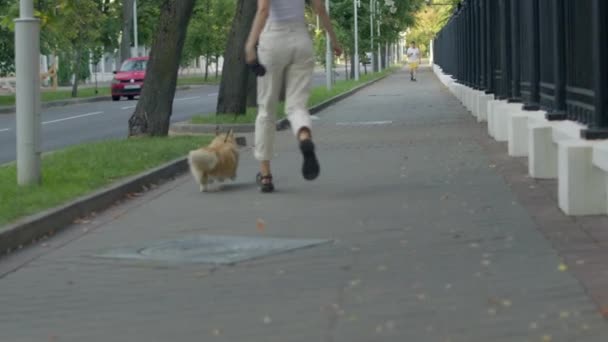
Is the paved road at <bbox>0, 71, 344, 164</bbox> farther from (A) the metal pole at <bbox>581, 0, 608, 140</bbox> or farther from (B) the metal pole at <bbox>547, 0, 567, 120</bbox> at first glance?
(A) the metal pole at <bbox>581, 0, 608, 140</bbox>

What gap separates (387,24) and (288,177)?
74.5 meters

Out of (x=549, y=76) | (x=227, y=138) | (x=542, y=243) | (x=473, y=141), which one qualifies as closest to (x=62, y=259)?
(x=542, y=243)

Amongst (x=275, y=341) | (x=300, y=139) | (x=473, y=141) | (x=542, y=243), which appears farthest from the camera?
(x=473, y=141)

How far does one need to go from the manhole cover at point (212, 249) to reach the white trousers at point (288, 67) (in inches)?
90.8

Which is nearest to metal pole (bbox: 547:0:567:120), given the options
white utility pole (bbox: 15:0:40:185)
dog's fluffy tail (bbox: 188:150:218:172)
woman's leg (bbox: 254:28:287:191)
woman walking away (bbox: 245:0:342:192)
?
woman walking away (bbox: 245:0:342:192)

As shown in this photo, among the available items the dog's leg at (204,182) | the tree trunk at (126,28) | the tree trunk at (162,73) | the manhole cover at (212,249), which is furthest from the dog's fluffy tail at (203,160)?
the tree trunk at (126,28)

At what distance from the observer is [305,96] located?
12.0m

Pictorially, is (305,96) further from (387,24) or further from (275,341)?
(387,24)

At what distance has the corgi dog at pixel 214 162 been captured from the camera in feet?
41.5

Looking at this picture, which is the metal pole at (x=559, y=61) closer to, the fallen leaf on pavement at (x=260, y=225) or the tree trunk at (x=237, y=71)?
the fallen leaf on pavement at (x=260, y=225)

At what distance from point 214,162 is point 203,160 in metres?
0.15

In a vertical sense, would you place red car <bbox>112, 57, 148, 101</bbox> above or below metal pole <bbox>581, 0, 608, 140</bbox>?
above

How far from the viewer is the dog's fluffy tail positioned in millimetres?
12586

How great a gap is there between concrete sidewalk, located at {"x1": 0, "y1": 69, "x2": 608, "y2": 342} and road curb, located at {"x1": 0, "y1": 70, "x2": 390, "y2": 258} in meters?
0.15
